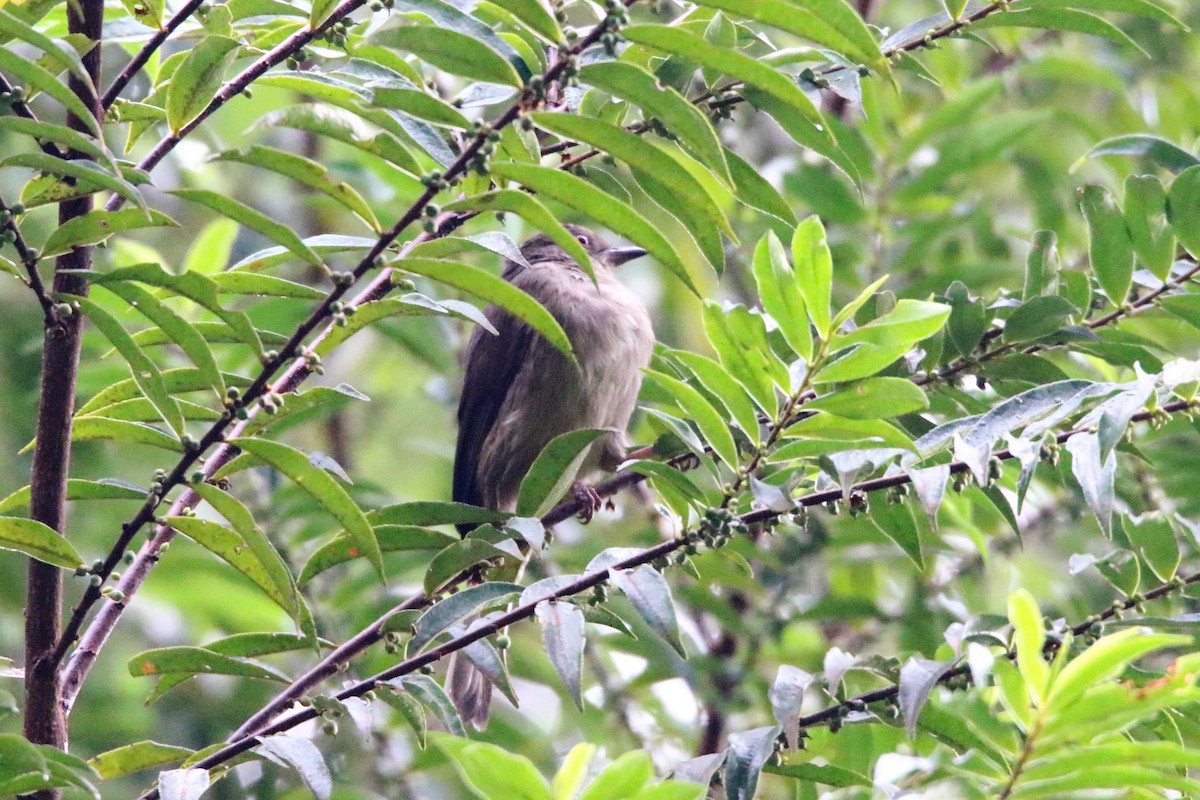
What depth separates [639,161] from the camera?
184 centimetres

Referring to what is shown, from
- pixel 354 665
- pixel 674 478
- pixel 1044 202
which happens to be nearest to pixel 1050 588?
pixel 1044 202

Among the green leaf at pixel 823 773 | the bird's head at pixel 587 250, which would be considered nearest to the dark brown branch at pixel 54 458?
the green leaf at pixel 823 773

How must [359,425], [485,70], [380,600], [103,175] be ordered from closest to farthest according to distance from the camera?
[103,175]
[485,70]
[380,600]
[359,425]

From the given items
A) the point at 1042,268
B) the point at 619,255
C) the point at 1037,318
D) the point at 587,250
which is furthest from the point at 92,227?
the point at 619,255

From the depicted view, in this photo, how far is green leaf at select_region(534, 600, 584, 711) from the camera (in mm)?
1836

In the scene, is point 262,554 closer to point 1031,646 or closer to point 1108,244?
point 1031,646

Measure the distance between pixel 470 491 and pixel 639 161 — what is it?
9.71 feet

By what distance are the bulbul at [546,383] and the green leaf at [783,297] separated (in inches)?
82.8

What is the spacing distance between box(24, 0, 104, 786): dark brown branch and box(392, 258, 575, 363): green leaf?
1.69 ft

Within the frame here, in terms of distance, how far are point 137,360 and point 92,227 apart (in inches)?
7.6

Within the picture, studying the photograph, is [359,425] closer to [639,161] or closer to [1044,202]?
[1044,202]

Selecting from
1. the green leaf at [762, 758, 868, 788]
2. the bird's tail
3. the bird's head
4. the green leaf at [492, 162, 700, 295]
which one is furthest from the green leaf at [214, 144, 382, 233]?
the bird's head

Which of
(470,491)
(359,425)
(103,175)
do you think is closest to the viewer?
(103,175)

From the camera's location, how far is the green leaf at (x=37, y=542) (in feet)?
6.29
